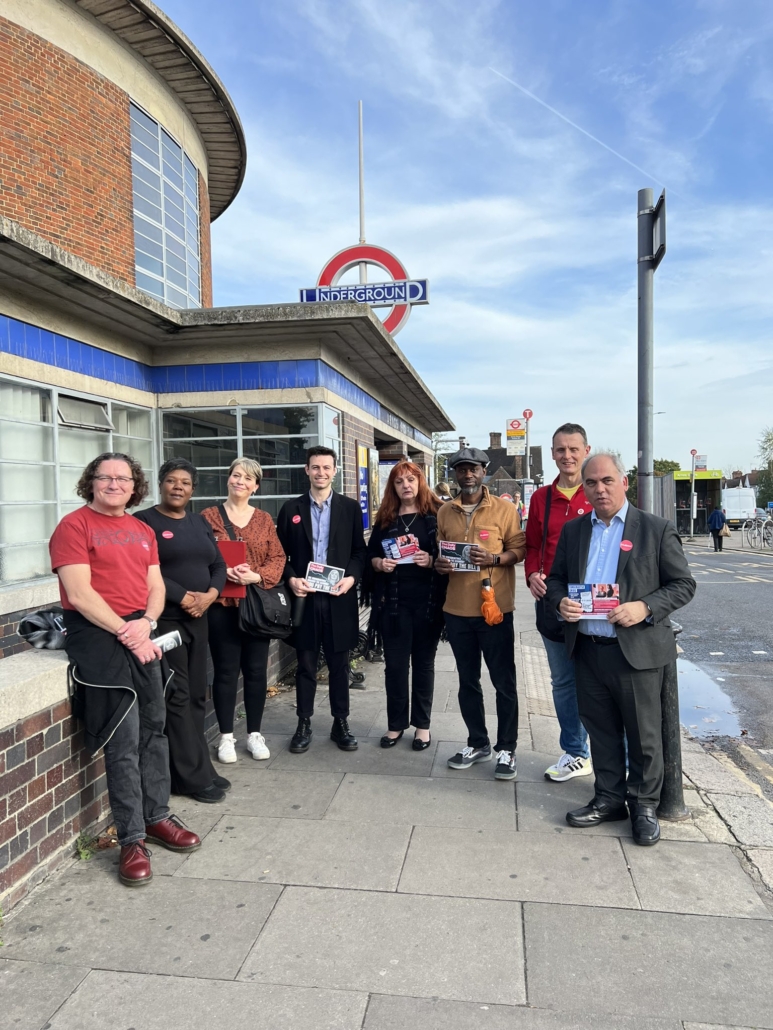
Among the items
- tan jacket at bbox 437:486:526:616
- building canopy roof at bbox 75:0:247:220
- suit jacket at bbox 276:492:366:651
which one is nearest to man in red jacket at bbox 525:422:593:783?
tan jacket at bbox 437:486:526:616

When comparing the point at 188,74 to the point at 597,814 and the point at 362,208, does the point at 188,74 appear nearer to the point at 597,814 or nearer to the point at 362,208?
the point at 362,208

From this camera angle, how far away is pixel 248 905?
296 cm

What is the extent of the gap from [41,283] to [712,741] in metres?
6.79

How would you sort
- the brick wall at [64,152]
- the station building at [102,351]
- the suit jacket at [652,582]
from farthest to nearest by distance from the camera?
the brick wall at [64,152]
the suit jacket at [652,582]
the station building at [102,351]

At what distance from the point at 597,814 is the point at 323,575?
2163mm

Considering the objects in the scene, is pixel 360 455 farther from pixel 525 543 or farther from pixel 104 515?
pixel 104 515

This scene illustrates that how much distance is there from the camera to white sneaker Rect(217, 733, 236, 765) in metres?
4.57

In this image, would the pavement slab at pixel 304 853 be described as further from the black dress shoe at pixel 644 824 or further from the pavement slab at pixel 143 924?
the black dress shoe at pixel 644 824

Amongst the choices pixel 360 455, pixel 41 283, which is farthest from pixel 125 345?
pixel 360 455

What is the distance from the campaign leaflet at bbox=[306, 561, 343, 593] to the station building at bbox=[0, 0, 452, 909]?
1.68 metres

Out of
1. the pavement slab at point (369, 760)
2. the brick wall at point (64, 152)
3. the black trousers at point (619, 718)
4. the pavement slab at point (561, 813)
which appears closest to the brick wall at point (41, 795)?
the pavement slab at point (369, 760)

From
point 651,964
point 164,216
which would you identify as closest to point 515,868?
point 651,964

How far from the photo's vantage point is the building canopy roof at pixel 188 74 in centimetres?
1048

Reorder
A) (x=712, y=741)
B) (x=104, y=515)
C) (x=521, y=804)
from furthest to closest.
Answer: (x=712, y=741) → (x=521, y=804) → (x=104, y=515)
